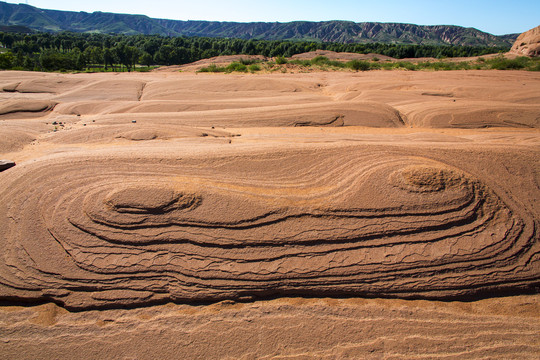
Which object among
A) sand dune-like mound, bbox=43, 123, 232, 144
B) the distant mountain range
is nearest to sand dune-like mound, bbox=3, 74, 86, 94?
sand dune-like mound, bbox=43, 123, 232, 144

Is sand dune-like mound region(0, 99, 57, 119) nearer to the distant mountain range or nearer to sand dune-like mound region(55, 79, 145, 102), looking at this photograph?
sand dune-like mound region(55, 79, 145, 102)

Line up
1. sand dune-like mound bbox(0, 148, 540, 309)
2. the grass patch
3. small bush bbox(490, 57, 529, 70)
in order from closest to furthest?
sand dune-like mound bbox(0, 148, 540, 309), small bush bbox(490, 57, 529, 70), the grass patch

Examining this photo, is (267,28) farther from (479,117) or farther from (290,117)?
(479,117)

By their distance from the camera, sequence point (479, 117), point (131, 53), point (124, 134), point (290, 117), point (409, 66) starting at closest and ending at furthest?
point (124, 134), point (479, 117), point (290, 117), point (409, 66), point (131, 53)

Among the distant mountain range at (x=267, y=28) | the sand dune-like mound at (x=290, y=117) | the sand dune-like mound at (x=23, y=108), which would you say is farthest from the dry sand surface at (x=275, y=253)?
the distant mountain range at (x=267, y=28)

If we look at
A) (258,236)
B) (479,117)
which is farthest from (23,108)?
(479,117)

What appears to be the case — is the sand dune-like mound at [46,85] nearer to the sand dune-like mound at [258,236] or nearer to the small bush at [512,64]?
the sand dune-like mound at [258,236]
